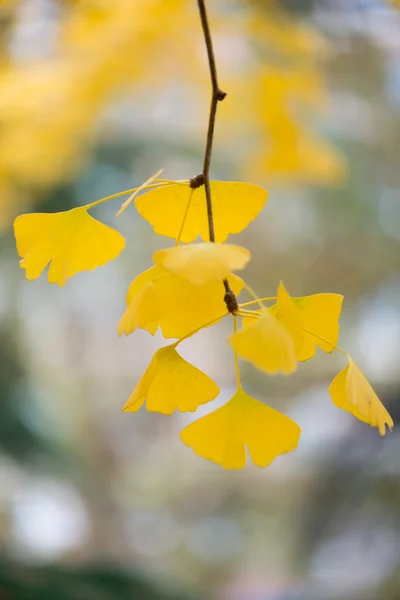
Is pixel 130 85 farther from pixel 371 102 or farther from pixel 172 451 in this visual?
pixel 172 451

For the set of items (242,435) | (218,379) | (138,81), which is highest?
(138,81)

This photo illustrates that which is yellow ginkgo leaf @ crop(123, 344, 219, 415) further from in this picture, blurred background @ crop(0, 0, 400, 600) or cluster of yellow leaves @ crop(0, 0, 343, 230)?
blurred background @ crop(0, 0, 400, 600)

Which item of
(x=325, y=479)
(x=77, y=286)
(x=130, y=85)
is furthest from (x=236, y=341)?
(x=325, y=479)

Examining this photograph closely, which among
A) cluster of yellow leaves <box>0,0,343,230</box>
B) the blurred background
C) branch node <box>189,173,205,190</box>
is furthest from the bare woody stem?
the blurred background

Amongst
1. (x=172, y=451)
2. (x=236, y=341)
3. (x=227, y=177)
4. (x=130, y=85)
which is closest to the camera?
(x=236, y=341)

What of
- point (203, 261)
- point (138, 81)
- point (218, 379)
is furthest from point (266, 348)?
point (218, 379)

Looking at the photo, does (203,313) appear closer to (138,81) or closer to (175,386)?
(175,386)

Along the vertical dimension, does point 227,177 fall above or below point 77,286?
above
